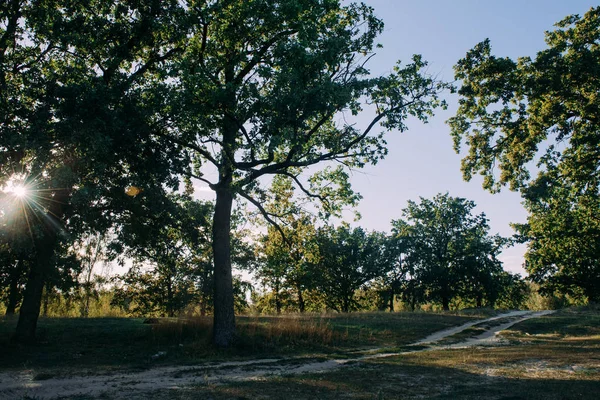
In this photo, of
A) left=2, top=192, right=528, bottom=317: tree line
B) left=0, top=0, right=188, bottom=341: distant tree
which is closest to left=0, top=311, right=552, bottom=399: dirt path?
left=0, top=0, right=188, bottom=341: distant tree

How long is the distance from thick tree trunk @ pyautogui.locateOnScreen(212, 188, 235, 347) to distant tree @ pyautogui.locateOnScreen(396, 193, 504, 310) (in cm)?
3965

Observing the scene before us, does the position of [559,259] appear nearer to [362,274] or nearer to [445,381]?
[362,274]

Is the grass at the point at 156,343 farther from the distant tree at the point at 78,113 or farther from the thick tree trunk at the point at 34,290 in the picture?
the distant tree at the point at 78,113

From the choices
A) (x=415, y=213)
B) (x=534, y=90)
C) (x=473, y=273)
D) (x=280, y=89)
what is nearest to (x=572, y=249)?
(x=473, y=273)

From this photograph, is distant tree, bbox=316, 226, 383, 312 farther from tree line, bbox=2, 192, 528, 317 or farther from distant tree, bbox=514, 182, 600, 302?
distant tree, bbox=514, 182, 600, 302

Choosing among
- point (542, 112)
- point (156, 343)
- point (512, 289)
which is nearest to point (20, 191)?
point (156, 343)

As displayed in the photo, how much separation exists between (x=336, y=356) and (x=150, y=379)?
681 centimetres

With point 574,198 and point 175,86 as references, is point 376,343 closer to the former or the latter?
point 574,198

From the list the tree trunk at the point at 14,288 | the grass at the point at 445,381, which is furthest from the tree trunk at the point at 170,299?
the grass at the point at 445,381

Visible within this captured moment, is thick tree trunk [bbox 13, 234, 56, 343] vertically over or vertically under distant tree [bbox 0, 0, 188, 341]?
under

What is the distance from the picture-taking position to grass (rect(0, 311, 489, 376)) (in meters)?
14.3

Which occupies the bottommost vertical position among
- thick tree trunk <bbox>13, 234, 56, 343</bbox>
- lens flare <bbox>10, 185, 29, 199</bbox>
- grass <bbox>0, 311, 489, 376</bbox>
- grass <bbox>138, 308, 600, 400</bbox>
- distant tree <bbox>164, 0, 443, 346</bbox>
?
grass <bbox>138, 308, 600, 400</bbox>

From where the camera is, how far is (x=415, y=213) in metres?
58.3

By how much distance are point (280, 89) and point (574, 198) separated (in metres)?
16.5
